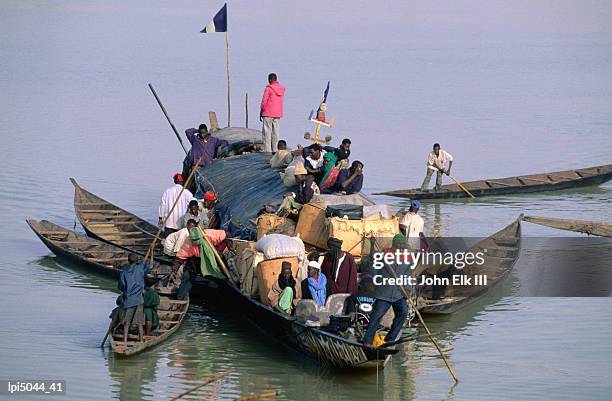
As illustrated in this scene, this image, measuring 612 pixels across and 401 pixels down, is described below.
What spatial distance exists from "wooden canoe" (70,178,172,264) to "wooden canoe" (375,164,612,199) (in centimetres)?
556

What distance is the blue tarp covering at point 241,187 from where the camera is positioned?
17.0 m

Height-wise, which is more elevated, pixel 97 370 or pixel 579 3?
pixel 579 3

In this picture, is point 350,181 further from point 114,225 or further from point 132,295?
point 114,225

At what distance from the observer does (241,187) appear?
1812cm

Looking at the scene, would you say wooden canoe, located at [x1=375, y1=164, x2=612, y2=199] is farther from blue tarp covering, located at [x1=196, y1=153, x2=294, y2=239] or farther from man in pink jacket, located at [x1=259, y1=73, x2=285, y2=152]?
blue tarp covering, located at [x1=196, y1=153, x2=294, y2=239]

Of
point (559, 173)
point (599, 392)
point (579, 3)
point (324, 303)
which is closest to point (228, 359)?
point (324, 303)

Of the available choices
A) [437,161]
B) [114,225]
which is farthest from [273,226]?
[437,161]

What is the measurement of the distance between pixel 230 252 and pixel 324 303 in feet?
7.96

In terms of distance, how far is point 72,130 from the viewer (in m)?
32.5

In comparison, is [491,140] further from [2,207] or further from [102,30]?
[102,30]

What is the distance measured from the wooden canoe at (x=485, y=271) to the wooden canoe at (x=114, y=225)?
4.29 meters

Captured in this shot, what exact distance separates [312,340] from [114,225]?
7.13 m

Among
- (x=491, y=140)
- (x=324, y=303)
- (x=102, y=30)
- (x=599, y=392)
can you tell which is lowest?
(x=599, y=392)

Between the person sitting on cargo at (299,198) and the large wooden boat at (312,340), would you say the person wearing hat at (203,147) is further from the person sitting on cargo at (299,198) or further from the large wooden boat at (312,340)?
the large wooden boat at (312,340)
